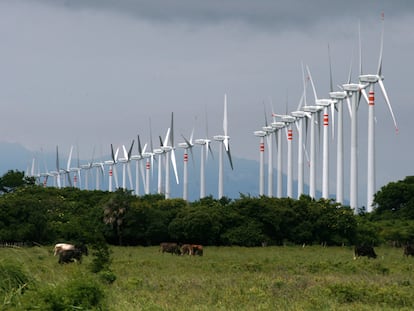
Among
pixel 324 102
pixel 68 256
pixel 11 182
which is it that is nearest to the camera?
pixel 68 256

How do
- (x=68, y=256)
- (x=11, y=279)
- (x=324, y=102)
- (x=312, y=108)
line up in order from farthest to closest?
(x=312, y=108)
(x=324, y=102)
(x=68, y=256)
(x=11, y=279)

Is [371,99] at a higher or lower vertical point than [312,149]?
higher

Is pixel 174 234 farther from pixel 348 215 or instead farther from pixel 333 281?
pixel 333 281

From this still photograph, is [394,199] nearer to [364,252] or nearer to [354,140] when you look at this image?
[354,140]

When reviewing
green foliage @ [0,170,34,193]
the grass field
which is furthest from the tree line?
green foliage @ [0,170,34,193]

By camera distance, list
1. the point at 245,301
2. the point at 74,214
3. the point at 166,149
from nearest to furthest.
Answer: the point at 245,301 < the point at 74,214 < the point at 166,149

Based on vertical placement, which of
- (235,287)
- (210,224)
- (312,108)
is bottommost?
(235,287)

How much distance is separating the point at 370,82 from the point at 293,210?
16.3 m

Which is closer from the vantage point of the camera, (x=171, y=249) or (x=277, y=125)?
(x=171, y=249)

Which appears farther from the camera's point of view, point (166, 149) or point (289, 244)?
point (166, 149)

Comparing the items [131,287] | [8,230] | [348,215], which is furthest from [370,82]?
[131,287]

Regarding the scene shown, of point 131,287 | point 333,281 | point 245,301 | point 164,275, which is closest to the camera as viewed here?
point 245,301

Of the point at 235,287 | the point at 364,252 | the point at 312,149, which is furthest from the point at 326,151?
the point at 235,287

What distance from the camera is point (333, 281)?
1342 inches
